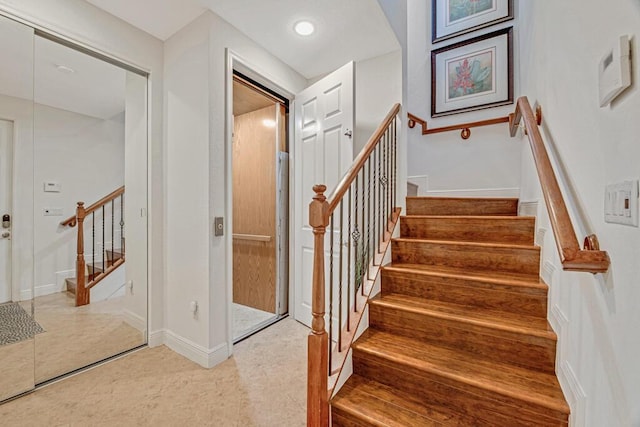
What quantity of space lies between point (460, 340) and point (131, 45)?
3016 millimetres

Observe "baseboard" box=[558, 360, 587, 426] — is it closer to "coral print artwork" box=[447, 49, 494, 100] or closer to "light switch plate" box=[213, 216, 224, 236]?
"light switch plate" box=[213, 216, 224, 236]

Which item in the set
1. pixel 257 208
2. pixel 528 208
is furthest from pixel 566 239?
pixel 257 208

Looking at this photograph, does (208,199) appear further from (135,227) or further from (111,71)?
(111,71)

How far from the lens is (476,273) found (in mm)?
1767

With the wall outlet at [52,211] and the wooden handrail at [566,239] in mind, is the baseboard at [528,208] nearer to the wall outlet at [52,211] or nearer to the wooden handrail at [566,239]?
the wooden handrail at [566,239]

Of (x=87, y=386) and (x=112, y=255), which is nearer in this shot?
(x=87, y=386)

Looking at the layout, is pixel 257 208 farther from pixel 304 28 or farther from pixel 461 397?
pixel 461 397

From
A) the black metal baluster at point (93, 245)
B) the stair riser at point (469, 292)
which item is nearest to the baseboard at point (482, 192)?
the stair riser at point (469, 292)

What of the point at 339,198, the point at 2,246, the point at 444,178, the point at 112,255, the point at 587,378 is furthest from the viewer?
the point at 444,178

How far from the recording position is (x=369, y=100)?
2.61 meters

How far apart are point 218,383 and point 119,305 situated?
111 centimetres

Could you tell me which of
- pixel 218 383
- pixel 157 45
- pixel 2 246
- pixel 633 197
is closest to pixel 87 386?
pixel 218 383

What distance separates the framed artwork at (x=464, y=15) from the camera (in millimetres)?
2980

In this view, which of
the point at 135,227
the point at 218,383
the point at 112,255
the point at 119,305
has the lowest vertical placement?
the point at 218,383
